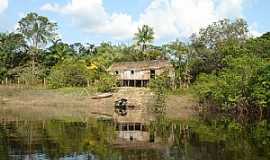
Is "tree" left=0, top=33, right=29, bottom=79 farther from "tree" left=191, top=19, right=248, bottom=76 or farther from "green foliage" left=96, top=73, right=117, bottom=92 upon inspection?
"tree" left=191, top=19, right=248, bottom=76

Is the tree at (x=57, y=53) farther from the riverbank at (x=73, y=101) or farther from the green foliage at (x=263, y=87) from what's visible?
the green foliage at (x=263, y=87)

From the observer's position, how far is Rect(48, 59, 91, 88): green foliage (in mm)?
79062

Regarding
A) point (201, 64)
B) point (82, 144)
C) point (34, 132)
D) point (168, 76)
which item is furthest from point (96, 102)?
point (82, 144)

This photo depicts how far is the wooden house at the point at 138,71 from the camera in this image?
7844 centimetres

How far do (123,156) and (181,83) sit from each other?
48870 mm

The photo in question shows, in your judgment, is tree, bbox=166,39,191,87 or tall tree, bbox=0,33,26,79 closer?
tree, bbox=166,39,191,87

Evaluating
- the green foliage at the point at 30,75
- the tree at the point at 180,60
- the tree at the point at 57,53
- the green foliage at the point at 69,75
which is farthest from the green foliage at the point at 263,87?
the tree at the point at 57,53

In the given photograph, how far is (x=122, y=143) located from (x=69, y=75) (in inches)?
1856

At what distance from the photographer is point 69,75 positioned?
262ft

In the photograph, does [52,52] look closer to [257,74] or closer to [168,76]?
[168,76]

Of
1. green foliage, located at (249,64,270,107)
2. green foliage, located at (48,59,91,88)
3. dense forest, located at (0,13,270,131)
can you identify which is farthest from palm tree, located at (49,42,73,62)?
green foliage, located at (249,64,270,107)

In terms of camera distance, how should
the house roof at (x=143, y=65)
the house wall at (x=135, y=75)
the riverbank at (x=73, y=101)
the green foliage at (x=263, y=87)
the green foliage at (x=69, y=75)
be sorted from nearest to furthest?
the green foliage at (x=263, y=87) < the riverbank at (x=73, y=101) < the house roof at (x=143, y=65) < the green foliage at (x=69, y=75) < the house wall at (x=135, y=75)

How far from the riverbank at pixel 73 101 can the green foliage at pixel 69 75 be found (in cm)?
288

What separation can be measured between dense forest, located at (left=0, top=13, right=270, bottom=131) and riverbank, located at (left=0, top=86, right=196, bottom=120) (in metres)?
3.01
